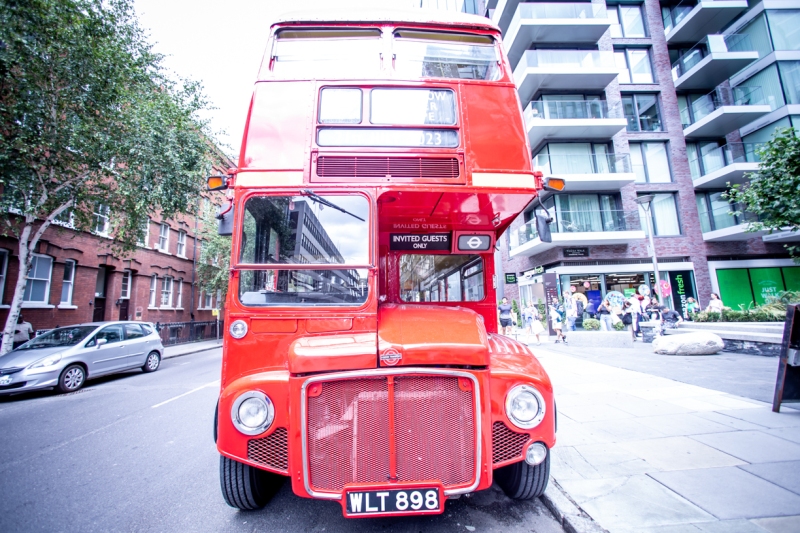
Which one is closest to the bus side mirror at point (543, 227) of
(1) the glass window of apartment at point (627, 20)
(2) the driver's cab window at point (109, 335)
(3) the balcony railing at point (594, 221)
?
(2) the driver's cab window at point (109, 335)

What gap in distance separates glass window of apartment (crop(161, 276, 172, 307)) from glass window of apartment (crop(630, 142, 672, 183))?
90.8 ft

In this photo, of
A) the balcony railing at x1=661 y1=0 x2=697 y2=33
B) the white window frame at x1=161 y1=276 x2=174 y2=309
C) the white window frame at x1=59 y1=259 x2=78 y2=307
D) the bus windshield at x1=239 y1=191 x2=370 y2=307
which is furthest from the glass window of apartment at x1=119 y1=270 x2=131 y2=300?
the balcony railing at x1=661 y1=0 x2=697 y2=33

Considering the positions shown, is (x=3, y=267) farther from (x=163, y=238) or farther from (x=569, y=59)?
(x=569, y=59)

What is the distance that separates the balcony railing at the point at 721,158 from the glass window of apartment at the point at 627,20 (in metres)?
8.44

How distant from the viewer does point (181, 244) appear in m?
22.6

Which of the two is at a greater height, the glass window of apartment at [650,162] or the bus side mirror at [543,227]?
the glass window of apartment at [650,162]

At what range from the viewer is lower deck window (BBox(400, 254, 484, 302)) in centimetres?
422

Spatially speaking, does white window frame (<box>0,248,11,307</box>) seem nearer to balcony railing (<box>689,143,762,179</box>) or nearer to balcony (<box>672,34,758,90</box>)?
balcony railing (<box>689,143,762,179</box>)

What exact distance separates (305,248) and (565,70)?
21078mm

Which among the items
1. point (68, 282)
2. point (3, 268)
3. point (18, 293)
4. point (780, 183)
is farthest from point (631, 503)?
point (68, 282)

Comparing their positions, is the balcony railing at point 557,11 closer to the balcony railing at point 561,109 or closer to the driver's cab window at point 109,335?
the balcony railing at point 561,109

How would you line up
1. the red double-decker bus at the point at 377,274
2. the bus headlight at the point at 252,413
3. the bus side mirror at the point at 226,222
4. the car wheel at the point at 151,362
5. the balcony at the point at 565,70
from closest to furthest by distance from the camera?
the red double-decker bus at the point at 377,274 → the bus headlight at the point at 252,413 → the bus side mirror at the point at 226,222 → the car wheel at the point at 151,362 → the balcony at the point at 565,70

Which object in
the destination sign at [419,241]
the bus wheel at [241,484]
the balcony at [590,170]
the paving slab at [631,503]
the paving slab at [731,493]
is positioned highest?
the balcony at [590,170]

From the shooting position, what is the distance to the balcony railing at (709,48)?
1994 cm
